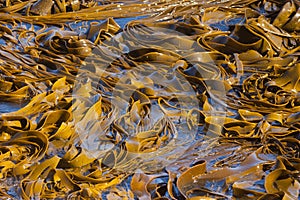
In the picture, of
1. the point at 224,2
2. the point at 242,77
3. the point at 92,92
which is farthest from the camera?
the point at 224,2

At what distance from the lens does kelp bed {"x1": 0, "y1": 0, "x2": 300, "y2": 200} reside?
3.62 metres

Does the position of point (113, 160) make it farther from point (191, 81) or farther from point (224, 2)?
point (224, 2)

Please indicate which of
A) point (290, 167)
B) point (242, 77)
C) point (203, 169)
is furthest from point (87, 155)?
point (242, 77)

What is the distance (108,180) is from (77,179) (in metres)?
0.17

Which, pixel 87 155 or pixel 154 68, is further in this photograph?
pixel 154 68

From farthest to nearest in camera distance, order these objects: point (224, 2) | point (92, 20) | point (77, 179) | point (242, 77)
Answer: point (224, 2), point (92, 20), point (242, 77), point (77, 179)

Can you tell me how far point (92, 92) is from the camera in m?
4.48

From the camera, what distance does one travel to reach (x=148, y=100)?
4.35 metres

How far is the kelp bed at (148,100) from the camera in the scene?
362cm

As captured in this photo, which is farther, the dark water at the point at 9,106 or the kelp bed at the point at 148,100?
the dark water at the point at 9,106

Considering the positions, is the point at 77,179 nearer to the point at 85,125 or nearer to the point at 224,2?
the point at 85,125

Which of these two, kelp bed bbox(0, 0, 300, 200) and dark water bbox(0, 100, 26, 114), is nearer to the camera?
kelp bed bbox(0, 0, 300, 200)

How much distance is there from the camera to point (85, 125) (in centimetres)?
407

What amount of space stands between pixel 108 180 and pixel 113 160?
0.61 ft
